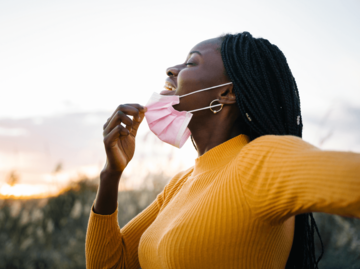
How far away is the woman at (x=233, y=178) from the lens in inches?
45.6

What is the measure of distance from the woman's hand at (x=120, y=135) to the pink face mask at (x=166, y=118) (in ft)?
0.30

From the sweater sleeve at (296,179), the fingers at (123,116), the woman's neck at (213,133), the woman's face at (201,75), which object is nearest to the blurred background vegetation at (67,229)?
the fingers at (123,116)

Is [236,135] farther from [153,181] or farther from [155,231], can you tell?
[153,181]

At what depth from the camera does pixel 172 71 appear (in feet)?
7.00

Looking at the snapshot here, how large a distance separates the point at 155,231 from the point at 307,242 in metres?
0.92

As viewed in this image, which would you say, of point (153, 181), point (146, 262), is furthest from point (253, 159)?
point (153, 181)

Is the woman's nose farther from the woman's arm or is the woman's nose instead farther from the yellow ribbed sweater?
the yellow ribbed sweater

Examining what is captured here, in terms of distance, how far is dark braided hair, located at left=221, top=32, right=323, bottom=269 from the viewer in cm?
173

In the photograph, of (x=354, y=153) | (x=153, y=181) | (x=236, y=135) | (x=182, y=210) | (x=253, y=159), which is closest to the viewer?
(x=354, y=153)

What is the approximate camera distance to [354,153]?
3.46 ft

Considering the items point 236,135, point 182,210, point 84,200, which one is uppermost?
point 236,135

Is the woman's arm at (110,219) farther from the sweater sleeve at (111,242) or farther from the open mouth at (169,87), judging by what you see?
the open mouth at (169,87)

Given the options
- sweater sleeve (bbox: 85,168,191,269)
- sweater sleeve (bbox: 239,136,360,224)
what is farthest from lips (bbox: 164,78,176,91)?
sweater sleeve (bbox: 239,136,360,224)

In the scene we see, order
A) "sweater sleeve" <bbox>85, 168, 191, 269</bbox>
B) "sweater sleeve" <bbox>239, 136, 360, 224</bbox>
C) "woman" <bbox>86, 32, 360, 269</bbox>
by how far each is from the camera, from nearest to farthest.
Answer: "sweater sleeve" <bbox>239, 136, 360, 224</bbox>, "woman" <bbox>86, 32, 360, 269</bbox>, "sweater sleeve" <bbox>85, 168, 191, 269</bbox>
